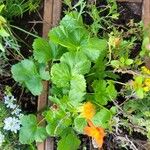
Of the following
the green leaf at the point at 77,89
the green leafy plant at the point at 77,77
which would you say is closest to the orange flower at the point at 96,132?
the green leafy plant at the point at 77,77

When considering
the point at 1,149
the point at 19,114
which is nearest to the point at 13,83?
the point at 19,114

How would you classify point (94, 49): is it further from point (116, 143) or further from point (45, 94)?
point (116, 143)

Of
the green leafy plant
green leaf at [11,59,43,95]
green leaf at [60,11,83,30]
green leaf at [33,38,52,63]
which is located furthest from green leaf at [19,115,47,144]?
green leaf at [60,11,83,30]

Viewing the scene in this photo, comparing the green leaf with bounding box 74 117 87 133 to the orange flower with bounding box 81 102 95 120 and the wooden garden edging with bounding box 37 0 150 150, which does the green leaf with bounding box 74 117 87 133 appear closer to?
the orange flower with bounding box 81 102 95 120

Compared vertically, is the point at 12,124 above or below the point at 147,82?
below

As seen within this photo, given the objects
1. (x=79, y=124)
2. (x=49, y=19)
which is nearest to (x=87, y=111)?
(x=79, y=124)

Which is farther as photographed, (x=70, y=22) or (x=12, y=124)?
(x=12, y=124)

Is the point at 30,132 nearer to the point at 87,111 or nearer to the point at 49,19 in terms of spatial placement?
the point at 87,111
